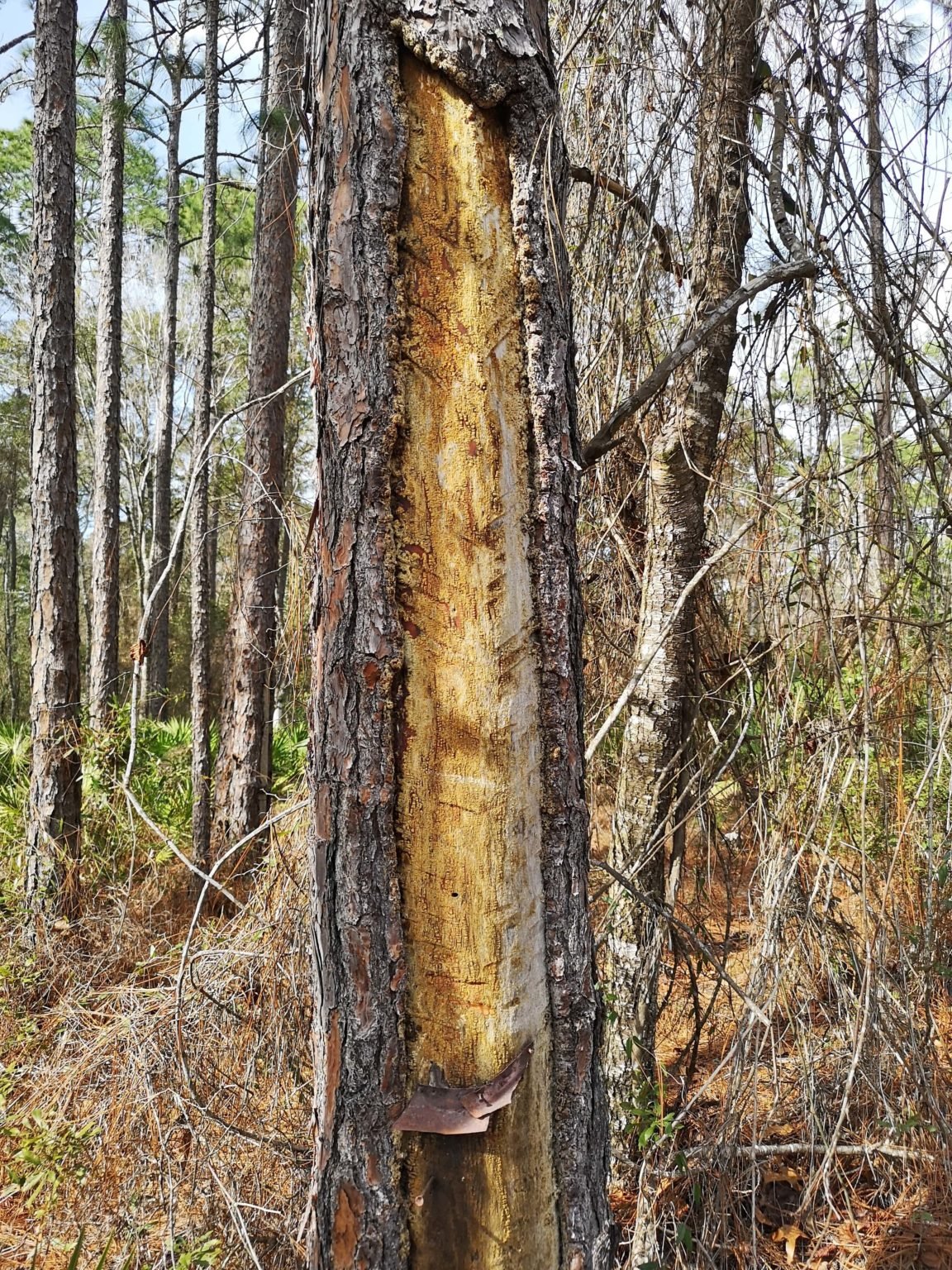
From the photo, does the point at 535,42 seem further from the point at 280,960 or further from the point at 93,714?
the point at 93,714

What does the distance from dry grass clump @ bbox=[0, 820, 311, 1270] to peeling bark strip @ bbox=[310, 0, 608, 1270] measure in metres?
1.01

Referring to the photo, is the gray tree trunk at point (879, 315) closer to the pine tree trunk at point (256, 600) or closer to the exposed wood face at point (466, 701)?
the exposed wood face at point (466, 701)

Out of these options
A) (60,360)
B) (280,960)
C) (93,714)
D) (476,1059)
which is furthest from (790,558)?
(93,714)

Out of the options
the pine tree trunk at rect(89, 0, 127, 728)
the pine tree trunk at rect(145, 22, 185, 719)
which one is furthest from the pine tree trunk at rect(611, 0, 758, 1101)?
the pine tree trunk at rect(145, 22, 185, 719)

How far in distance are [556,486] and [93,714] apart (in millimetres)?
6771

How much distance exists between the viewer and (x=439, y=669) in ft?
3.98

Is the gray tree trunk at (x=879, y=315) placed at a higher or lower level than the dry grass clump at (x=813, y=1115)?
higher

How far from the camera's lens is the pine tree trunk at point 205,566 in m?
6.09

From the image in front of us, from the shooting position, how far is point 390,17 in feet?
3.90

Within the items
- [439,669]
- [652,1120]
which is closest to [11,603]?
[652,1120]

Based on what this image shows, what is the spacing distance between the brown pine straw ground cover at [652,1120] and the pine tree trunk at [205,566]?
2.68 m

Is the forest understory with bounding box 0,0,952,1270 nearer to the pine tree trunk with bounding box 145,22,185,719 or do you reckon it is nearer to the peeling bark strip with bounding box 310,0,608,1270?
the peeling bark strip with bounding box 310,0,608,1270

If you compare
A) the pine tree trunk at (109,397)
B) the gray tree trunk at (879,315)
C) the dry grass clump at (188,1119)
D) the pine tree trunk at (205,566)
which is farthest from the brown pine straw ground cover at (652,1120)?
the pine tree trunk at (109,397)

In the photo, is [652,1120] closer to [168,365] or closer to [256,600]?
[256,600]
